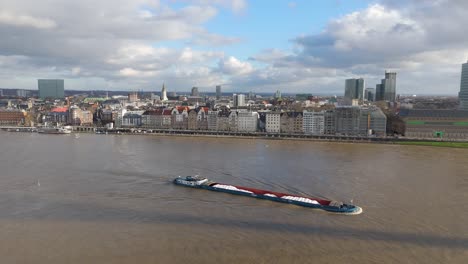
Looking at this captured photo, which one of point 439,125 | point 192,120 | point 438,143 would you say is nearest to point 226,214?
point 438,143

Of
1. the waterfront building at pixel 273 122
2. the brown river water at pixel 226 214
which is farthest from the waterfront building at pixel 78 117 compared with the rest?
the brown river water at pixel 226 214

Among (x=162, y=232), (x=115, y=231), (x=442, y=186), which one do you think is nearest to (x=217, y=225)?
(x=162, y=232)

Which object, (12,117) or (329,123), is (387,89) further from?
(12,117)

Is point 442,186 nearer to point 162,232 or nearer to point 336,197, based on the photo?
point 336,197

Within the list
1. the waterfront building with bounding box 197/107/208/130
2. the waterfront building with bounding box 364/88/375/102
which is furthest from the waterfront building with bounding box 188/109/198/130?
the waterfront building with bounding box 364/88/375/102

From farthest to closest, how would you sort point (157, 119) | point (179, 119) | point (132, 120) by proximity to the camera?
point (132, 120) < point (157, 119) < point (179, 119)

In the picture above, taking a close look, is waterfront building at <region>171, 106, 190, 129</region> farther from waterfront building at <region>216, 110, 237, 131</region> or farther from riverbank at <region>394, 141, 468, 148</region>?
riverbank at <region>394, 141, 468, 148</region>
